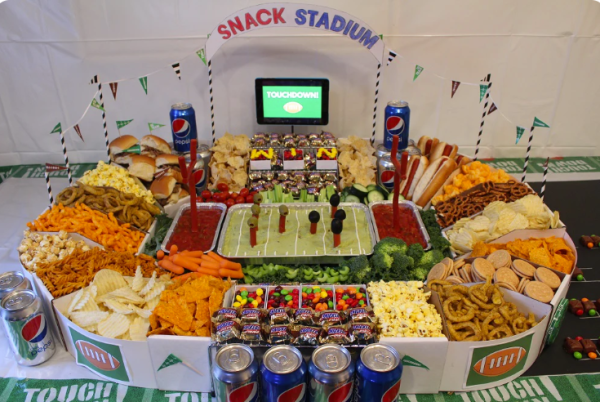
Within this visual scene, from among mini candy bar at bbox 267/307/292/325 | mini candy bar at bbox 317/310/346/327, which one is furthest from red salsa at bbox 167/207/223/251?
mini candy bar at bbox 317/310/346/327

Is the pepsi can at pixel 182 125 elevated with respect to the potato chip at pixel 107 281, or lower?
elevated

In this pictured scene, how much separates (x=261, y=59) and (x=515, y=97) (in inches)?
157

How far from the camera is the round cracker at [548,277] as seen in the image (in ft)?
11.7

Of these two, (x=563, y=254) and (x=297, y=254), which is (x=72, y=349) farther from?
(x=563, y=254)

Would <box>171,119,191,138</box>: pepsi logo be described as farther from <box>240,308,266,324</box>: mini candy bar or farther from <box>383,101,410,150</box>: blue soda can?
<box>240,308,266,324</box>: mini candy bar

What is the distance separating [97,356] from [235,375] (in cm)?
133

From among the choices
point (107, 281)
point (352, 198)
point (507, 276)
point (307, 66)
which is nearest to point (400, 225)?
point (352, 198)

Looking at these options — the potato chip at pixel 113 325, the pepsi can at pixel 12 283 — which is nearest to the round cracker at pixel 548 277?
the potato chip at pixel 113 325

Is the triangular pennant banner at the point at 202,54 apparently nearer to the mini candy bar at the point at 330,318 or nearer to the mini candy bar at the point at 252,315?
the mini candy bar at the point at 252,315

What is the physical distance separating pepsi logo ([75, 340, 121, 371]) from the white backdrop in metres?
4.44

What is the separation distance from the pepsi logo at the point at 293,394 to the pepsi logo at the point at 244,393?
172 mm

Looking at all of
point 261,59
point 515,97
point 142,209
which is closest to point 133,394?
point 142,209

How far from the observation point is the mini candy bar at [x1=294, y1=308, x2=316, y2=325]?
3.15m

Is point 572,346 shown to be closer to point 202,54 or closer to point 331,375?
point 331,375
